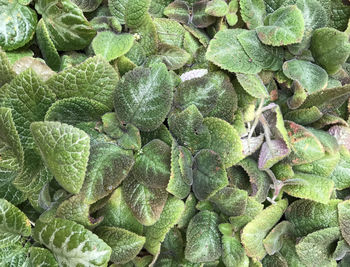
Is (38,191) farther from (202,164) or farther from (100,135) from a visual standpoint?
(202,164)

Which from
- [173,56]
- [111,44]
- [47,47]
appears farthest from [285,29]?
[47,47]

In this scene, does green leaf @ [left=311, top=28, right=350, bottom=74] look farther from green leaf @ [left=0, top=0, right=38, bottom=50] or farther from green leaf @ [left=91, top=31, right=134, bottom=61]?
green leaf @ [left=0, top=0, right=38, bottom=50]

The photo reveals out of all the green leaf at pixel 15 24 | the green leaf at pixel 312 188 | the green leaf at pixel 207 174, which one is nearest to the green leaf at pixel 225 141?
the green leaf at pixel 207 174

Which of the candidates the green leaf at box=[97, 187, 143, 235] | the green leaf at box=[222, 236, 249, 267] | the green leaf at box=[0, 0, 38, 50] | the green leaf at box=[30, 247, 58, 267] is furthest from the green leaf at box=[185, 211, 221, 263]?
the green leaf at box=[0, 0, 38, 50]

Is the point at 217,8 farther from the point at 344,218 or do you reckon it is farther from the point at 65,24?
the point at 344,218

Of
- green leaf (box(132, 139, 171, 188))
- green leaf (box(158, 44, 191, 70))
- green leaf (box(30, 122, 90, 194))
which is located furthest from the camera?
green leaf (box(158, 44, 191, 70))

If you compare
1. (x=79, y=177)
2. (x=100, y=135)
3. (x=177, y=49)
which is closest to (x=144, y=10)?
(x=177, y=49)
